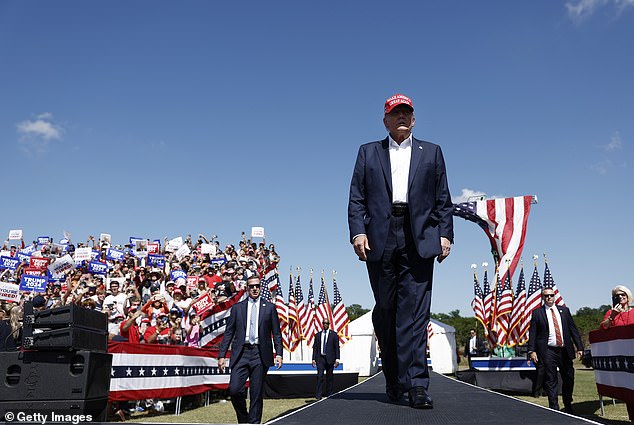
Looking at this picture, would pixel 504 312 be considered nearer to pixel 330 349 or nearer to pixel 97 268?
pixel 330 349

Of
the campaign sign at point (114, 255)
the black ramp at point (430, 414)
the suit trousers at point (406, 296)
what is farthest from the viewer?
the campaign sign at point (114, 255)

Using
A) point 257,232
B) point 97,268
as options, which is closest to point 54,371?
point 97,268

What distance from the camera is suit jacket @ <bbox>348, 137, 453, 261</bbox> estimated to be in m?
4.02

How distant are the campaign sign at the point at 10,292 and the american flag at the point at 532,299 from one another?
15.3 m

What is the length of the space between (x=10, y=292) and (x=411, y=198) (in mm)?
16252

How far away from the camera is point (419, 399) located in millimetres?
3832

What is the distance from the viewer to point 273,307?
745cm

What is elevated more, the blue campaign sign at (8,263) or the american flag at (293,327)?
the blue campaign sign at (8,263)

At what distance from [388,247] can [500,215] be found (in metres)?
15.7

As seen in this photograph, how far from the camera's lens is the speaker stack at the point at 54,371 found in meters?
4.18

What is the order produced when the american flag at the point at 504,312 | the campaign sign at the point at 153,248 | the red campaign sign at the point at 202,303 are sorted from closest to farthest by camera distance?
the red campaign sign at the point at 202,303 → the american flag at the point at 504,312 → the campaign sign at the point at 153,248

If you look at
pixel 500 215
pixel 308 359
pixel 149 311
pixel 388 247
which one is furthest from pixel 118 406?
pixel 308 359

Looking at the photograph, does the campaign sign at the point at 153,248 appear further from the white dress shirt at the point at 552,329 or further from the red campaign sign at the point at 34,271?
the white dress shirt at the point at 552,329

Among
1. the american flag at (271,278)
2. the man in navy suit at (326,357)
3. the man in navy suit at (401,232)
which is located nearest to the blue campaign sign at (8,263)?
the american flag at (271,278)
